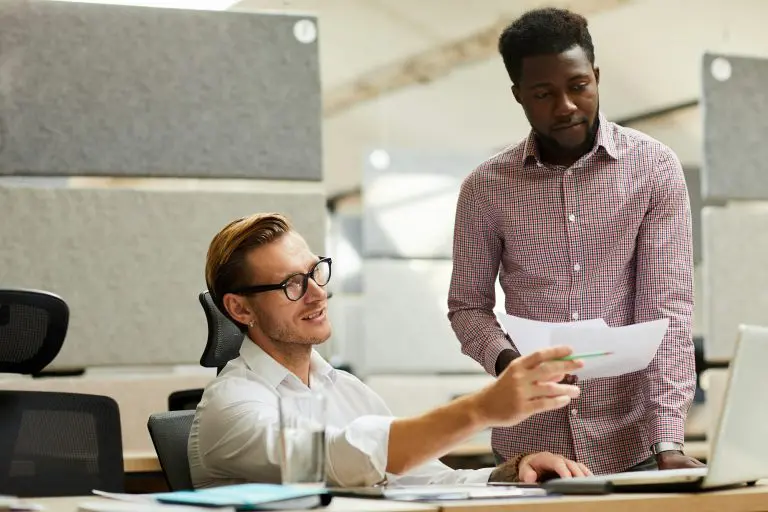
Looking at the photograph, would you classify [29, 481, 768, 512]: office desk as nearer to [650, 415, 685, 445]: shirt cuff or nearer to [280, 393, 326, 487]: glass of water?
[280, 393, 326, 487]: glass of water

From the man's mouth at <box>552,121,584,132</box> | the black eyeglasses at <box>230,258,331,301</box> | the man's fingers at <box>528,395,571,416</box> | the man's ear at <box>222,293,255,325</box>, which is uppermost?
the man's mouth at <box>552,121,584,132</box>

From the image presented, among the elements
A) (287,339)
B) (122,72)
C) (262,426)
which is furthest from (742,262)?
(262,426)

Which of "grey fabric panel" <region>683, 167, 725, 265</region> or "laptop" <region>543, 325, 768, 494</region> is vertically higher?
"grey fabric panel" <region>683, 167, 725, 265</region>

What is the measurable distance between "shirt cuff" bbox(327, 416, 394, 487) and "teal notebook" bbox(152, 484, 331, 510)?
0.56 ft

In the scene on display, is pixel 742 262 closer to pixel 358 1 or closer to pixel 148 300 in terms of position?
pixel 148 300

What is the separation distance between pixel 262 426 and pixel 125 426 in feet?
5.17

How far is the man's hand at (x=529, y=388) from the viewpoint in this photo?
52.4 inches

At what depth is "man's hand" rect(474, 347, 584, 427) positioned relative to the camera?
1.33 m

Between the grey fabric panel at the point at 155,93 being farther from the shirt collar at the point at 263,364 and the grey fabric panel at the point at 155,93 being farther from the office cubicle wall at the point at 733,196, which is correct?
the office cubicle wall at the point at 733,196

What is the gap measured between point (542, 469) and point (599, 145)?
0.65m

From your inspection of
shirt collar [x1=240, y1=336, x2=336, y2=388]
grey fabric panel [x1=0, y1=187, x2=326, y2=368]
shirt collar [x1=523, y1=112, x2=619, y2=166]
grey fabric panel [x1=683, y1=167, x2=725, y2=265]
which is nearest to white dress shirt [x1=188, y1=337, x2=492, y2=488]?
shirt collar [x1=240, y1=336, x2=336, y2=388]

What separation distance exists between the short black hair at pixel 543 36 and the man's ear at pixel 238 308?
0.64 metres

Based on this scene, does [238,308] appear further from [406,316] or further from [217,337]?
[406,316]

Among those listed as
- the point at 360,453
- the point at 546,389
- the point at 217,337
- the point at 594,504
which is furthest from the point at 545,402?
the point at 217,337
